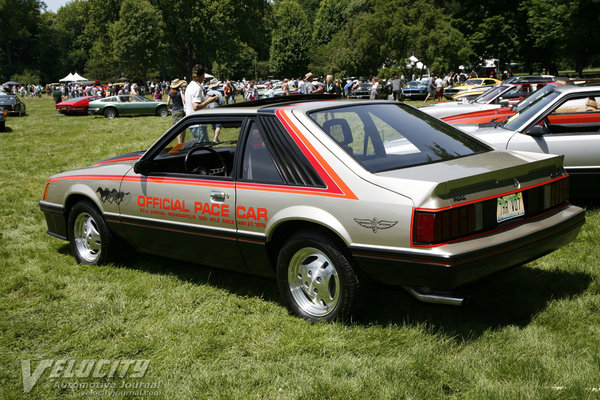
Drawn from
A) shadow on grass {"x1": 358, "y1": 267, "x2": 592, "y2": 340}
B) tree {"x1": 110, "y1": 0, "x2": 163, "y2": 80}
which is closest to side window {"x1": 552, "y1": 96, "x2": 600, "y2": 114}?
shadow on grass {"x1": 358, "y1": 267, "x2": 592, "y2": 340}

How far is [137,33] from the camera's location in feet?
175

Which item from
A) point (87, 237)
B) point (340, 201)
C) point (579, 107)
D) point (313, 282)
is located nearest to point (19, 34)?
point (579, 107)

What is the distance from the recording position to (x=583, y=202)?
263 inches

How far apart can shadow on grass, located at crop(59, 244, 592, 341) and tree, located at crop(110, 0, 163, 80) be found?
53133mm

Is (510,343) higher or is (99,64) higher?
(99,64)

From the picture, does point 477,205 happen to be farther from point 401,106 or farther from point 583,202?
point 583,202

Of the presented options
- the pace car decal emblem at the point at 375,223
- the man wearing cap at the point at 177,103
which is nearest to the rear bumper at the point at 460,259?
the pace car decal emblem at the point at 375,223

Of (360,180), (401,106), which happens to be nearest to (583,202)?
(401,106)

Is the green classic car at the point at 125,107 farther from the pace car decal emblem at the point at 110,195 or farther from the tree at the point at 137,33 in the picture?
the tree at the point at 137,33

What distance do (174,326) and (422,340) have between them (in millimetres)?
1717

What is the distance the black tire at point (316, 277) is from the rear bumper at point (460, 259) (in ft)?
0.52

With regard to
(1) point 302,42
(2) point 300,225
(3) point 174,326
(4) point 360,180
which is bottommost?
(3) point 174,326

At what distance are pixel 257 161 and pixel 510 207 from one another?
171 centimetres

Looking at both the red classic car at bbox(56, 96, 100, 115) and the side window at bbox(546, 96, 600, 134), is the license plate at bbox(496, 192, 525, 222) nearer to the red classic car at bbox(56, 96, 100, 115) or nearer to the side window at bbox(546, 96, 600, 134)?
the side window at bbox(546, 96, 600, 134)
